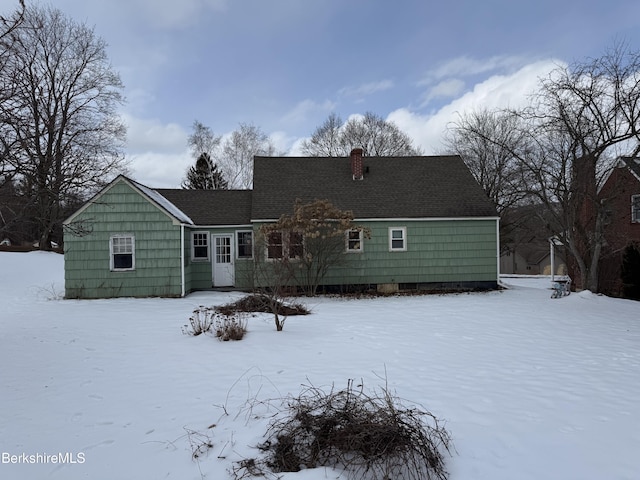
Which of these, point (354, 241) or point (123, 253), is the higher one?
point (354, 241)

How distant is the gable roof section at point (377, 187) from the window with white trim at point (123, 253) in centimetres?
474

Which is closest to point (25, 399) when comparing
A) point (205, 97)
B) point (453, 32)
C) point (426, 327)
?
point (426, 327)

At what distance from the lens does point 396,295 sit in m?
14.9

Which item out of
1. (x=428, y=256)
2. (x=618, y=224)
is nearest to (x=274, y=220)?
(x=428, y=256)

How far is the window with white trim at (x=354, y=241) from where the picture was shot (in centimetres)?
1559

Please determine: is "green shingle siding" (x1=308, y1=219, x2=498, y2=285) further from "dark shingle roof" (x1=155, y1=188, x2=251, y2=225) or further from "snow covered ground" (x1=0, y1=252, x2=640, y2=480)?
"snow covered ground" (x1=0, y1=252, x2=640, y2=480)

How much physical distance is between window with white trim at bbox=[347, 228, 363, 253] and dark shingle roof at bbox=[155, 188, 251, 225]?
423cm

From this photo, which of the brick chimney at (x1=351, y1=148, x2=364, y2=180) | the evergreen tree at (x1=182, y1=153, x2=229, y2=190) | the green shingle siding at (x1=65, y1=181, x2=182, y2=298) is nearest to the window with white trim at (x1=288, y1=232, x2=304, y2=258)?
the green shingle siding at (x1=65, y1=181, x2=182, y2=298)

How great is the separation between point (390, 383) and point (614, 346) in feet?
16.4

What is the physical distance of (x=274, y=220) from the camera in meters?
15.3

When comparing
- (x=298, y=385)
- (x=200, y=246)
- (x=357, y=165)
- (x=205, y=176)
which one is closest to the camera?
(x=298, y=385)

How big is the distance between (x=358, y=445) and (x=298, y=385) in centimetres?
188

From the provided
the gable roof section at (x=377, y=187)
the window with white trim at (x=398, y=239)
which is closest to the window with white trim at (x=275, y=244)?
the gable roof section at (x=377, y=187)

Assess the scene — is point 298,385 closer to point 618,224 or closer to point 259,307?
point 259,307
